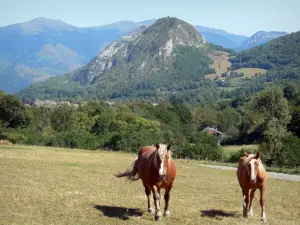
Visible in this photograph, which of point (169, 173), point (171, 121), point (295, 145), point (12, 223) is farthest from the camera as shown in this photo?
point (171, 121)

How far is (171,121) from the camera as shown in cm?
13500

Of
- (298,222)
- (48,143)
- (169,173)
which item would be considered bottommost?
(48,143)

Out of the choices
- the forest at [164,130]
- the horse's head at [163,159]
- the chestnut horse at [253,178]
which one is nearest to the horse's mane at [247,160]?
the chestnut horse at [253,178]

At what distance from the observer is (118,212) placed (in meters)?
15.0

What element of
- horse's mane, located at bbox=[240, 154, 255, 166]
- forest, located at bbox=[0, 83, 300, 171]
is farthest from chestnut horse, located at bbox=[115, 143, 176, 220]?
forest, located at bbox=[0, 83, 300, 171]

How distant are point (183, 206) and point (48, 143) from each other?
58.2 meters

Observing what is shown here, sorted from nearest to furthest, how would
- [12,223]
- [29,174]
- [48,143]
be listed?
[12,223] → [29,174] → [48,143]

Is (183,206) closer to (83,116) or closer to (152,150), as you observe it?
(152,150)

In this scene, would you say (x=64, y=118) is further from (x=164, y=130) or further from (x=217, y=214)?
(x=217, y=214)

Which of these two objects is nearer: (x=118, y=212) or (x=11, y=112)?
(x=118, y=212)

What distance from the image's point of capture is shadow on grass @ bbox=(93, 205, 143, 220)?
47.0ft

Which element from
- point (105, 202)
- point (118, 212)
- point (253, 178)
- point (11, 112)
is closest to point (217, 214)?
point (253, 178)

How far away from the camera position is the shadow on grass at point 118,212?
14328 millimetres

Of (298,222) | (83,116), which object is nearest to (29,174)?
(298,222)
